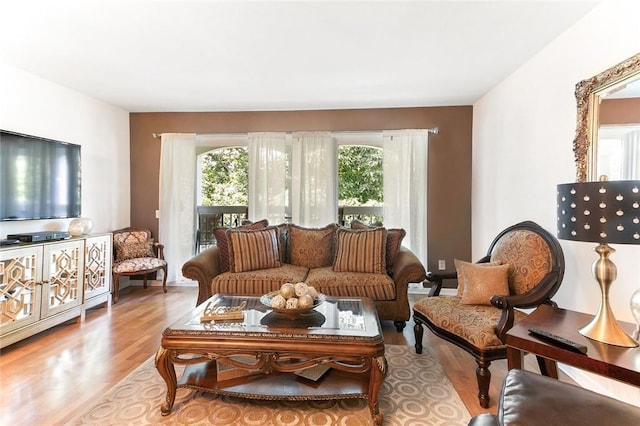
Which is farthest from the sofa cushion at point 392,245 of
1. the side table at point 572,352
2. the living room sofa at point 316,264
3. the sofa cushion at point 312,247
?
the side table at point 572,352

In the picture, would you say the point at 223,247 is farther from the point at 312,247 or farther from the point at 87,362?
the point at 87,362

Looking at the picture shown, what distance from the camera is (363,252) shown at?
3031 mm

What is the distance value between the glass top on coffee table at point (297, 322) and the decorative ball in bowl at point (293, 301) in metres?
0.06

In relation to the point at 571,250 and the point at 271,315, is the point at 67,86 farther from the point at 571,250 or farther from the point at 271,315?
the point at 571,250

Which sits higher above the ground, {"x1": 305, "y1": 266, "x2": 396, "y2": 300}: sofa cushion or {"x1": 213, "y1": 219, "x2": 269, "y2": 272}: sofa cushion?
{"x1": 213, "y1": 219, "x2": 269, "y2": 272}: sofa cushion

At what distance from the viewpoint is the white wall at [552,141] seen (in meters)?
1.77

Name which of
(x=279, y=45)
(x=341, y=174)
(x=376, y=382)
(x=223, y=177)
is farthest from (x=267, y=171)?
(x=376, y=382)

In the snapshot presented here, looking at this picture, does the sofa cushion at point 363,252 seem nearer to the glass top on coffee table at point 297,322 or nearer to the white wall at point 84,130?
the glass top on coffee table at point 297,322

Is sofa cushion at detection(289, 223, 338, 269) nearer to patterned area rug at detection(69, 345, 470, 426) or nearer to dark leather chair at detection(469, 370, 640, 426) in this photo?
patterned area rug at detection(69, 345, 470, 426)

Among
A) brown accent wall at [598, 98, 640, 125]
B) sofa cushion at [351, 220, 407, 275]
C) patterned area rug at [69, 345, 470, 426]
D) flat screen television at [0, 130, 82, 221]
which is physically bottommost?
patterned area rug at [69, 345, 470, 426]

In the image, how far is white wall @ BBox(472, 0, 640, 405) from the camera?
177 cm

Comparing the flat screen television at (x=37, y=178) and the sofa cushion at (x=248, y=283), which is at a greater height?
the flat screen television at (x=37, y=178)

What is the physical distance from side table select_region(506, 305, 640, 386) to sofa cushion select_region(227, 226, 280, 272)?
2.21 meters

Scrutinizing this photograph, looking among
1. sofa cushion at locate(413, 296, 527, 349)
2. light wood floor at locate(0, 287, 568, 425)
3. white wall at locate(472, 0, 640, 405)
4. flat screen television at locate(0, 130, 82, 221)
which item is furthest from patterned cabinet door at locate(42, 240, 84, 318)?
white wall at locate(472, 0, 640, 405)
